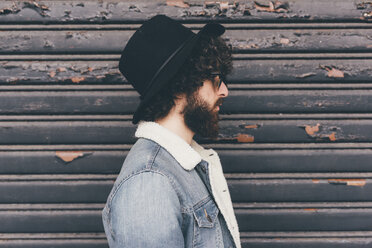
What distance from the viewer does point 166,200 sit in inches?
43.8

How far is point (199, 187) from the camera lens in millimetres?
1360

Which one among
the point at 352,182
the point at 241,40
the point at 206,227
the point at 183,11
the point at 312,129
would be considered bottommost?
the point at 206,227

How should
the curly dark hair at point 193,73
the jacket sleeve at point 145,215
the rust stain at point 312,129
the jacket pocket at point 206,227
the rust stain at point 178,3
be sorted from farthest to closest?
the rust stain at point 312,129, the rust stain at point 178,3, the curly dark hair at point 193,73, the jacket pocket at point 206,227, the jacket sleeve at point 145,215

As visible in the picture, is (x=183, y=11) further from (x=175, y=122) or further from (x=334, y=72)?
(x=334, y=72)

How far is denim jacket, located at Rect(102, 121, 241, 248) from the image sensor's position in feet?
3.48

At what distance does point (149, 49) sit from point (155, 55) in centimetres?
5

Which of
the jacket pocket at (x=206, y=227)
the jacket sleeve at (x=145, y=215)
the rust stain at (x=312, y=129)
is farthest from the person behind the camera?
the rust stain at (x=312, y=129)

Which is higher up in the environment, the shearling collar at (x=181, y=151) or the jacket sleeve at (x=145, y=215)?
the shearling collar at (x=181, y=151)

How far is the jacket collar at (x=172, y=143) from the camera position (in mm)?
1323

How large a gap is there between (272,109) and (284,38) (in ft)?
1.97

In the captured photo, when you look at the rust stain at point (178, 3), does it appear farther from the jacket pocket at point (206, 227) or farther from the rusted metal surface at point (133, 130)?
the jacket pocket at point (206, 227)

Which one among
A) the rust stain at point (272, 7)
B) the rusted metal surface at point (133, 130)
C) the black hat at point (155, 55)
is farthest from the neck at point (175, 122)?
the rust stain at point (272, 7)


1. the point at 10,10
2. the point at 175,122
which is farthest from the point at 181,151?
the point at 10,10

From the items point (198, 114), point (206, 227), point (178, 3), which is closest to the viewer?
point (206, 227)
